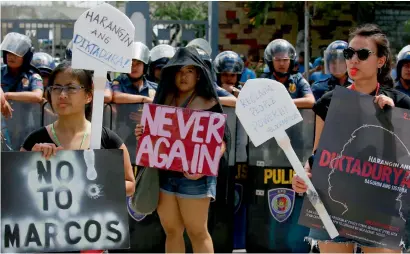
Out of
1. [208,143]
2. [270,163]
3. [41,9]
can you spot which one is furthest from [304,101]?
[41,9]

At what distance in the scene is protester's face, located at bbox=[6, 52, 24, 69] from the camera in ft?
23.5

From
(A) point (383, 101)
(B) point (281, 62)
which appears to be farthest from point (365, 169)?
(B) point (281, 62)

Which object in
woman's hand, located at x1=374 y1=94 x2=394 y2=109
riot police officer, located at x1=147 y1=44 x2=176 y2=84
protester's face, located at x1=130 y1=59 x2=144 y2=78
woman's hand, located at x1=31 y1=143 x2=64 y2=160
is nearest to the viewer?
woman's hand, located at x1=374 y1=94 x2=394 y2=109

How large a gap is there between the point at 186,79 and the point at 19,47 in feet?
9.05

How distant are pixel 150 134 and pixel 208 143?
39 centimetres

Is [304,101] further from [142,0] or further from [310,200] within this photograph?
[142,0]

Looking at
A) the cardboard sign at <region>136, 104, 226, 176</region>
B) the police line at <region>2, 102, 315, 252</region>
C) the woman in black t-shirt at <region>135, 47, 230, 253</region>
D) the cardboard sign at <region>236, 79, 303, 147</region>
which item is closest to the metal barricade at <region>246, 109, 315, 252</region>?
the police line at <region>2, 102, 315, 252</region>

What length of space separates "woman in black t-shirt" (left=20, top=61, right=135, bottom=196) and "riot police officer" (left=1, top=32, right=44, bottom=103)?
8.75ft

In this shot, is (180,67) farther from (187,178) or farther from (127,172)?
(127,172)

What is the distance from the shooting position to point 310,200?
390 cm

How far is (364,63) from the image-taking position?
3.94 m

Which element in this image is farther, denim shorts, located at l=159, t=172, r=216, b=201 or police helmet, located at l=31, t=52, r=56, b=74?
police helmet, located at l=31, t=52, r=56, b=74

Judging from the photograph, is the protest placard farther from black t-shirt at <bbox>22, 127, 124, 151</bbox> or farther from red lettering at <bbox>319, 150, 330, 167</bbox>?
red lettering at <bbox>319, 150, 330, 167</bbox>

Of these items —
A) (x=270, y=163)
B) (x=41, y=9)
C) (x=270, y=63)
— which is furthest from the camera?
(x=41, y=9)
